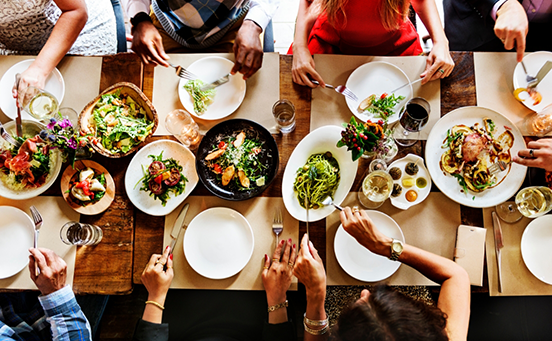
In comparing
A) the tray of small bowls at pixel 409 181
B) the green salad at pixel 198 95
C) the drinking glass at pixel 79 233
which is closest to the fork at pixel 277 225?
the tray of small bowls at pixel 409 181

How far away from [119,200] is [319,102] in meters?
1.23

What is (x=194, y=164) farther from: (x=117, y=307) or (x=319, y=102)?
(x=117, y=307)

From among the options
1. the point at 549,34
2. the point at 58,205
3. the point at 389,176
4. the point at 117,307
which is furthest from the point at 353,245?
the point at 549,34

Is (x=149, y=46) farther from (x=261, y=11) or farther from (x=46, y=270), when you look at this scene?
(x=46, y=270)

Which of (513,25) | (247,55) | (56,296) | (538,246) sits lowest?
(56,296)

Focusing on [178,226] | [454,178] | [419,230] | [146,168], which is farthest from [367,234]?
[146,168]

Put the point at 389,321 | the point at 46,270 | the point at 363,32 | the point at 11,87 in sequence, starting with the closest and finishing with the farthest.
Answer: the point at 389,321 < the point at 46,270 < the point at 11,87 < the point at 363,32

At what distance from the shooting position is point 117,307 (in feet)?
7.58

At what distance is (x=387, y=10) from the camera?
165cm

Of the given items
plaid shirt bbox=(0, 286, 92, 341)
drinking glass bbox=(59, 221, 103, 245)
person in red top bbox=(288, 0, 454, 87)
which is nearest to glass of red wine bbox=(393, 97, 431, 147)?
person in red top bbox=(288, 0, 454, 87)

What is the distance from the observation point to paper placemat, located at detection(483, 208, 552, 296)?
150cm

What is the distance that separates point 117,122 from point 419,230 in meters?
1.71

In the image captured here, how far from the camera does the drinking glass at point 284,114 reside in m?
1.55

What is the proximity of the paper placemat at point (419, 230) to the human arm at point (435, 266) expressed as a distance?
0.08 meters
